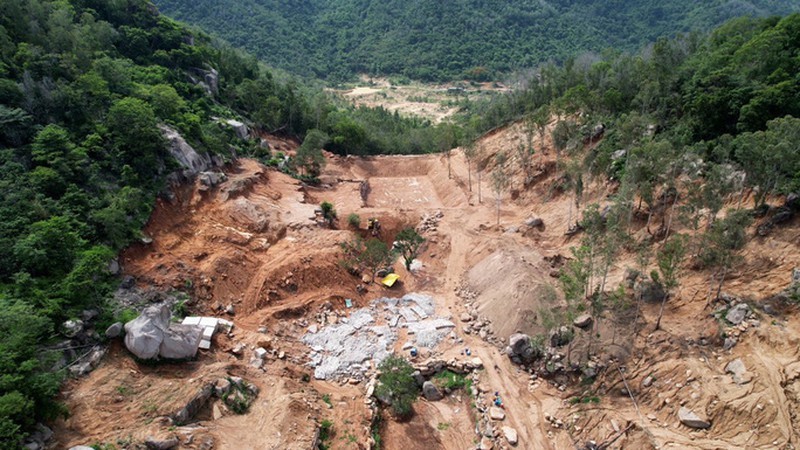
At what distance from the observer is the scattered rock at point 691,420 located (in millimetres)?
22031

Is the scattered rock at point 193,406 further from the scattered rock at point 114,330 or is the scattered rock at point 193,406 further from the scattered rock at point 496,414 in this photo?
the scattered rock at point 496,414

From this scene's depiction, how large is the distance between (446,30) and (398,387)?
178 meters

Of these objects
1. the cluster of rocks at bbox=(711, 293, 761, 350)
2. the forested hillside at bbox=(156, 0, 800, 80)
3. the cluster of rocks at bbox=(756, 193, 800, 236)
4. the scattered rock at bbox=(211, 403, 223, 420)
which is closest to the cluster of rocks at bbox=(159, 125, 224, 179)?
the scattered rock at bbox=(211, 403, 223, 420)

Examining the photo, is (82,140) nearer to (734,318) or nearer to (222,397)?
(222,397)

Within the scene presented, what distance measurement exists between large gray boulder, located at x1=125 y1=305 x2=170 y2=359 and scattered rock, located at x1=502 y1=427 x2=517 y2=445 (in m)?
20.8

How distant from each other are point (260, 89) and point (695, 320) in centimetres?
6890

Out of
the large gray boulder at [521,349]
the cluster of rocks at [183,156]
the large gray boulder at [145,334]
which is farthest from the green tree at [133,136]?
the large gray boulder at [521,349]

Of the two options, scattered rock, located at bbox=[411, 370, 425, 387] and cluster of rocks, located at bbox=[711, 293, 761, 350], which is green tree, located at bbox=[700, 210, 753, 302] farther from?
scattered rock, located at bbox=[411, 370, 425, 387]

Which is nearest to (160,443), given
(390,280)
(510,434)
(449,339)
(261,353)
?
(261,353)

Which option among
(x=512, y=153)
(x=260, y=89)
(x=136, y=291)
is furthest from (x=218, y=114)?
(x=512, y=153)

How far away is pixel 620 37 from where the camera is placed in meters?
180

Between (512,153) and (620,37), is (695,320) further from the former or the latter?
(620,37)

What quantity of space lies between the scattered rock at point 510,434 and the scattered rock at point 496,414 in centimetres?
73

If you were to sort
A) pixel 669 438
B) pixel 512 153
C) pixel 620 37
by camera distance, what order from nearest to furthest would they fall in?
1. pixel 669 438
2. pixel 512 153
3. pixel 620 37
